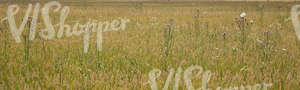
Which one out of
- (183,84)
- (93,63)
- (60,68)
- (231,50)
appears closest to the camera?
(183,84)

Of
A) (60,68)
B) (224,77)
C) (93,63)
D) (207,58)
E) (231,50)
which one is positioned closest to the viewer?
(224,77)

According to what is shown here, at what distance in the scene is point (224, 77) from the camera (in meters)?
3.17

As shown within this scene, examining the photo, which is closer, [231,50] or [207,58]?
[207,58]

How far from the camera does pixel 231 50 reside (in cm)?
477

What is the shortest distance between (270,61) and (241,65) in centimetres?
47

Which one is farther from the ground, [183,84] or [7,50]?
[7,50]

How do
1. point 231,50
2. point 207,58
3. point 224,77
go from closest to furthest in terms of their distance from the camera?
point 224,77 < point 207,58 < point 231,50

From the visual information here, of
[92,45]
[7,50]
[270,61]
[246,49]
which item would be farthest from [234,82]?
[7,50]

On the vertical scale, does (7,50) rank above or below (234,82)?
above

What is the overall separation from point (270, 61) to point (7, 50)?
4.07m

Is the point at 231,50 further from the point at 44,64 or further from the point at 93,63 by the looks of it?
the point at 44,64

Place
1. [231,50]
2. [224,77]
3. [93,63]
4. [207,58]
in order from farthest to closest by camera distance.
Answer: [231,50] < [207,58] < [93,63] < [224,77]

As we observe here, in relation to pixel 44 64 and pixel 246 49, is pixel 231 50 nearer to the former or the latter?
pixel 246 49

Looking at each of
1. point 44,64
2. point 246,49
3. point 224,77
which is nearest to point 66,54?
point 44,64
